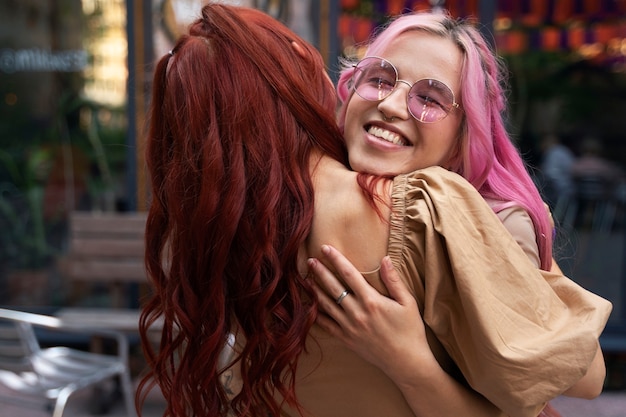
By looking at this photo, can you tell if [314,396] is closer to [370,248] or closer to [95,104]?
[370,248]

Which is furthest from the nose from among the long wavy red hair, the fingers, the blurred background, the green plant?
the green plant

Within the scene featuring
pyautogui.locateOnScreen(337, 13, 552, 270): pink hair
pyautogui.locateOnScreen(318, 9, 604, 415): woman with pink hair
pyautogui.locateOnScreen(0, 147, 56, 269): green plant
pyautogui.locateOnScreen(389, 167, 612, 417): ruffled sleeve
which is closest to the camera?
pyautogui.locateOnScreen(389, 167, 612, 417): ruffled sleeve

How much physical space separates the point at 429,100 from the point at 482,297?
1.38 ft

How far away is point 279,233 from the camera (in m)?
1.34

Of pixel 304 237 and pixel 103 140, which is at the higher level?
pixel 304 237

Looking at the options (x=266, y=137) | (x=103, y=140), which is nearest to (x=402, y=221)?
(x=266, y=137)

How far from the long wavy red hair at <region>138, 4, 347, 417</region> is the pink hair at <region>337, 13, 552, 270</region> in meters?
0.26

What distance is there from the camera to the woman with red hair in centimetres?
131

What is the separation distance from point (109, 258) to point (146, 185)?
22.3 inches

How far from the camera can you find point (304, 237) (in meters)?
1.33

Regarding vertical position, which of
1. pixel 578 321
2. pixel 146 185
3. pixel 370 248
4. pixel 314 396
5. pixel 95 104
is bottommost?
pixel 146 185

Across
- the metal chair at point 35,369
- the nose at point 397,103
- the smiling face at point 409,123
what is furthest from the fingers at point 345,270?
the metal chair at point 35,369

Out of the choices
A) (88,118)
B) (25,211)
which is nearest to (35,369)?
(25,211)

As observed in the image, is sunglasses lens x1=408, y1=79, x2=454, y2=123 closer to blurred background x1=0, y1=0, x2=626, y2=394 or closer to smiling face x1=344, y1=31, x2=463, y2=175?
smiling face x1=344, y1=31, x2=463, y2=175
